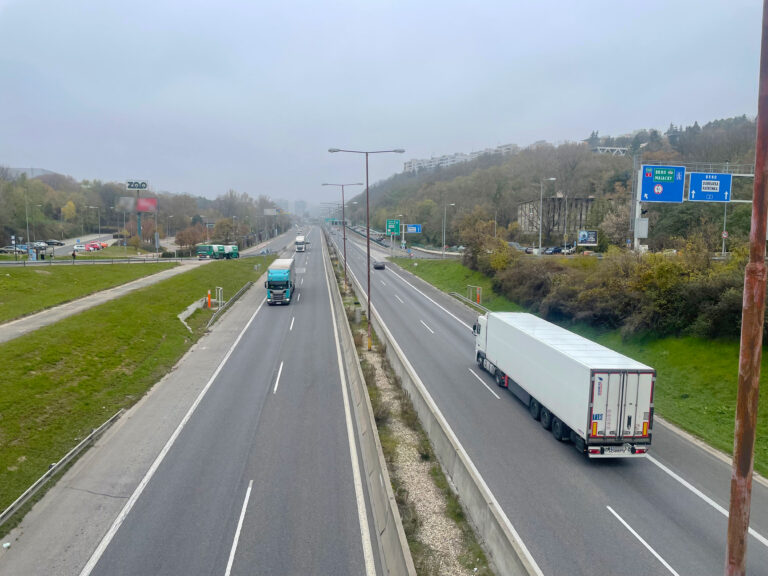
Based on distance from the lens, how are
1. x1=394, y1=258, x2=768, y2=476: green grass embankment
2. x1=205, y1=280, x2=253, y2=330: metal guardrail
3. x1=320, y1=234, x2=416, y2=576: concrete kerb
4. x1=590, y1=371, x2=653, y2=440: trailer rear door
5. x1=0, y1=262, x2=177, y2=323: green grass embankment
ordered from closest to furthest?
x1=320, y1=234, x2=416, y2=576: concrete kerb
x1=590, y1=371, x2=653, y2=440: trailer rear door
x1=394, y1=258, x2=768, y2=476: green grass embankment
x1=0, y1=262, x2=177, y2=323: green grass embankment
x1=205, y1=280, x2=253, y2=330: metal guardrail

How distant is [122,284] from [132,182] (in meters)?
64.8

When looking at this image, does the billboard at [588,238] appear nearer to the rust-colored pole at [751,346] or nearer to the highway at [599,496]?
the highway at [599,496]

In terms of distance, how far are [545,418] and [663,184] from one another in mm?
20105

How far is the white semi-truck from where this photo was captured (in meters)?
15.4

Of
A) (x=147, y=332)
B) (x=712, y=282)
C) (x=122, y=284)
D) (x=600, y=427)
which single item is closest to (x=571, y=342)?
(x=600, y=427)

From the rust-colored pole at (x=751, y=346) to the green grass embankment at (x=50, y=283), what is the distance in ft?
116

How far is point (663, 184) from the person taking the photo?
31.6m

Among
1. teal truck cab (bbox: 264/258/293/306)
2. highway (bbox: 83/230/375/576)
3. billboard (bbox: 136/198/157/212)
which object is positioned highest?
billboard (bbox: 136/198/157/212)

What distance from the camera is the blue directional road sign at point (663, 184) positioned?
31.4m

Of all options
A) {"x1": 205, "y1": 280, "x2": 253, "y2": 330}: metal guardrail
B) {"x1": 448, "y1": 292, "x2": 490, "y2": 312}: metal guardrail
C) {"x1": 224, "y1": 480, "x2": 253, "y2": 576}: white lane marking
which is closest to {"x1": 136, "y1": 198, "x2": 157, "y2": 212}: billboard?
{"x1": 205, "y1": 280, "x2": 253, "y2": 330}: metal guardrail

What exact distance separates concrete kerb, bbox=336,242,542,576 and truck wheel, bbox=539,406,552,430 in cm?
352

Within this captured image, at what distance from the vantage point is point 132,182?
105562mm

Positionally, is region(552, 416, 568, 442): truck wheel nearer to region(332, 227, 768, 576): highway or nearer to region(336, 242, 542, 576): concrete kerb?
region(332, 227, 768, 576): highway

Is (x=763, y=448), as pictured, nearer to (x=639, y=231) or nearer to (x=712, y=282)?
(x=712, y=282)
